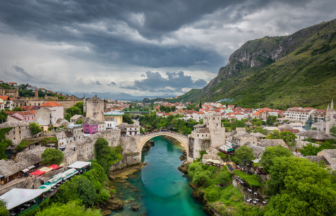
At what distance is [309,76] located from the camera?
217 ft

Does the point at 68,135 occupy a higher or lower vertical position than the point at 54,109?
lower

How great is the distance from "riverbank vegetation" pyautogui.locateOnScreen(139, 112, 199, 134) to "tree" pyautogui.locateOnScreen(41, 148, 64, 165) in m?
33.4

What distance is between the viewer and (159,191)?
79.0 feet

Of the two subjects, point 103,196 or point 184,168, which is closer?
point 103,196

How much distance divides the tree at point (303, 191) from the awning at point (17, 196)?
16111 millimetres

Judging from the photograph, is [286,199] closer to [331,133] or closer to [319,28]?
[331,133]

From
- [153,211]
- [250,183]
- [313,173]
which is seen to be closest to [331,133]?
[250,183]

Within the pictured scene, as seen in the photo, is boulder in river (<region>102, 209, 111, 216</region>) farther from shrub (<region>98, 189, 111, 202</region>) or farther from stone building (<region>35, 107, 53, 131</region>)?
stone building (<region>35, 107, 53, 131</region>)

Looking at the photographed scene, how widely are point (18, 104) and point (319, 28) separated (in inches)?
5362

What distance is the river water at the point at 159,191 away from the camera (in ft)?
65.5

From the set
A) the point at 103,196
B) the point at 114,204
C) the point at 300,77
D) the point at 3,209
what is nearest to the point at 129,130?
the point at 103,196

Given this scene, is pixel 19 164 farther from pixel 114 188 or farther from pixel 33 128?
pixel 114 188

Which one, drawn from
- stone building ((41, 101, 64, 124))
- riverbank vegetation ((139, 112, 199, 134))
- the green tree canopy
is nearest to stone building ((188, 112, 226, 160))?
the green tree canopy

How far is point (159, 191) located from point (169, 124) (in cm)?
3398
